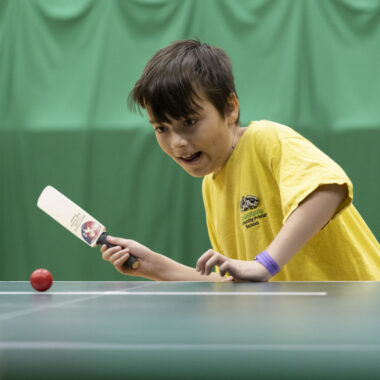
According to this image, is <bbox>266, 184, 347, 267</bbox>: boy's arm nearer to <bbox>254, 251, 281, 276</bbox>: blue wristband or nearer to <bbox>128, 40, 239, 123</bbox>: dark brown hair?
<bbox>254, 251, 281, 276</bbox>: blue wristband

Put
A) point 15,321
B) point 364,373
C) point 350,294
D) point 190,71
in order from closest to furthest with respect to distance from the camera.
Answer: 1. point 364,373
2. point 15,321
3. point 350,294
4. point 190,71

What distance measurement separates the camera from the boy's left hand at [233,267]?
917mm

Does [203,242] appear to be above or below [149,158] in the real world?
below

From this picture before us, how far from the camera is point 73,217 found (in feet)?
3.89

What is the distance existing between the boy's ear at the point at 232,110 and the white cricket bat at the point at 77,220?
348mm

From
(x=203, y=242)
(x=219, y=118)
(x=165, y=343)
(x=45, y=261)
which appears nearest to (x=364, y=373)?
(x=165, y=343)

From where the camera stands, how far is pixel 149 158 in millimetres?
2508

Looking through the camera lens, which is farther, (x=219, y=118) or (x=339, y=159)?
(x=339, y=159)

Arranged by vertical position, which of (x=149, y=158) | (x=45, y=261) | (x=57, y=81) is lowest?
(x=45, y=261)

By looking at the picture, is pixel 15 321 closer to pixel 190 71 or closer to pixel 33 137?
pixel 190 71

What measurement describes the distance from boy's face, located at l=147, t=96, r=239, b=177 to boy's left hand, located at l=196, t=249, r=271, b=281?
1.01 feet

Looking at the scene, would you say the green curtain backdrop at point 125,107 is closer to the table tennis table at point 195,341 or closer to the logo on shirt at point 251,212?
the logo on shirt at point 251,212

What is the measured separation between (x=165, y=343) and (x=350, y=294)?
0.36 meters

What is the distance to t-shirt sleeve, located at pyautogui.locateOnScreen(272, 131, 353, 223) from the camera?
1020 millimetres
